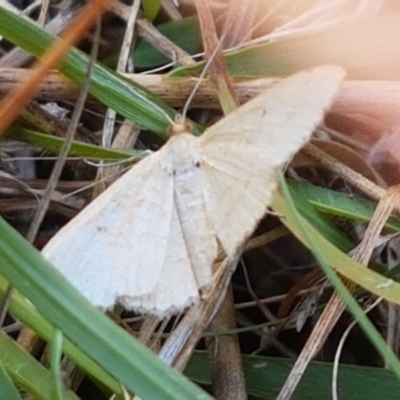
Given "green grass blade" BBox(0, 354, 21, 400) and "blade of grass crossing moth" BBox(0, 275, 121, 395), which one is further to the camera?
"blade of grass crossing moth" BBox(0, 275, 121, 395)

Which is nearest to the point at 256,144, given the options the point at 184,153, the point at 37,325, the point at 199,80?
the point at 184,153

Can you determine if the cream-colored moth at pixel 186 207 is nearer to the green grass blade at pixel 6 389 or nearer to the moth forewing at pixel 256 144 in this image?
the moth forewing at pixel 256 144

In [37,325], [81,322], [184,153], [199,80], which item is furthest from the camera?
[199,80]

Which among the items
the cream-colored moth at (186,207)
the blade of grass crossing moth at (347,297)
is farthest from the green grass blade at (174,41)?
the blade of grass crossing moth at (347,297)

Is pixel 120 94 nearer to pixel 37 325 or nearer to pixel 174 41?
pixel 174 41

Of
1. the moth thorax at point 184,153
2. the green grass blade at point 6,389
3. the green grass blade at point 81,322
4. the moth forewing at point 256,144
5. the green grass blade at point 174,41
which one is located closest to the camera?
the green grass blade at point 81,322

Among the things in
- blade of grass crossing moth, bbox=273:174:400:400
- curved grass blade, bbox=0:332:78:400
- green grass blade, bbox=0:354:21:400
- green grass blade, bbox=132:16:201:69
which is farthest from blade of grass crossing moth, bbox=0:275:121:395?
green grass blade, bbox=132:16:201:69

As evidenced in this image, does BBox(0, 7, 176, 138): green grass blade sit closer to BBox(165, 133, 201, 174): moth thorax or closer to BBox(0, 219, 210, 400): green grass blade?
BBox(165, 133, 201, 174): moth thorax
